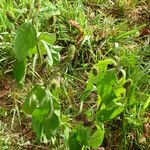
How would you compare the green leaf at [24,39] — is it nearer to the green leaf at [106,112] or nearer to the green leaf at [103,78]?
the green leaf at [103,78]

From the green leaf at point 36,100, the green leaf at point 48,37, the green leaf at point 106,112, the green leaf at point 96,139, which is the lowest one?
the green leaf at point 96,139

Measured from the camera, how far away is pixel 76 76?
2.29 meters

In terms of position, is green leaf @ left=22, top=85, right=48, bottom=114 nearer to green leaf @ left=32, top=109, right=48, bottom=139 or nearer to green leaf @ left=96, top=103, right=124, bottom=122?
green leaf @ left=32, top=109, right=48, bottom=139

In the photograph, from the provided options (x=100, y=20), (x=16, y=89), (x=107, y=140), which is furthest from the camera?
(x=100, y=20)

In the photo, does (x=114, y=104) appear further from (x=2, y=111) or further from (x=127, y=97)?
(x=2, y=111)

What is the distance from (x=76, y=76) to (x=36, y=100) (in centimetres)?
57

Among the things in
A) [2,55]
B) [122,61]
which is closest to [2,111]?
[2,55]

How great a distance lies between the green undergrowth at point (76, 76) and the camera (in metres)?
1.75

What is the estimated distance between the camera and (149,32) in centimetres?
255

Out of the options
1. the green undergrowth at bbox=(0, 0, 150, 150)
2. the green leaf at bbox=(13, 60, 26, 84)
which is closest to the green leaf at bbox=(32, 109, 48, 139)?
the green undergrowth at bbox=(0, 0, 150, 150)

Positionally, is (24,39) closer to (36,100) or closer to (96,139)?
(36,100)

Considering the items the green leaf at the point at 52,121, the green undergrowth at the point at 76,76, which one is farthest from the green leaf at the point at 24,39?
the green leaf at the point at 52,121

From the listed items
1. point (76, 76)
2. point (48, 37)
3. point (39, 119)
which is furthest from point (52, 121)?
point (76, 76)

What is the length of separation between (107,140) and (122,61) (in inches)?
17.5
